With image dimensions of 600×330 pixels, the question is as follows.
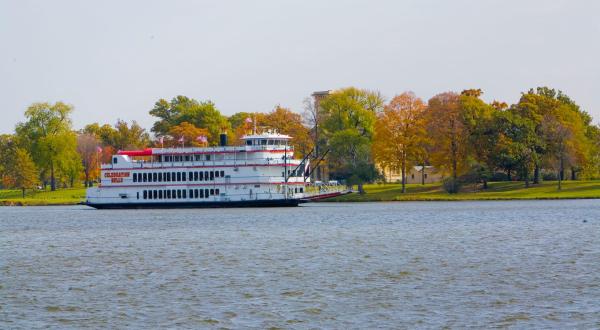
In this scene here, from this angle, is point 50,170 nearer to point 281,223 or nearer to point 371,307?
point 281,223

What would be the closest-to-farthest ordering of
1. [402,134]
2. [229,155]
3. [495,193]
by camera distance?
1. [229,155]
2. [495,193]
3. [402,134]

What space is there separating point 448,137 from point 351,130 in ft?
47.6

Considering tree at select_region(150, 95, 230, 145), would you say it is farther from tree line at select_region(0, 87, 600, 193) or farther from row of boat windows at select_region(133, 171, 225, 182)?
row of boat windows at select_region(133, 171, 225, 182)

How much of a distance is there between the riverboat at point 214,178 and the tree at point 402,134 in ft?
41.3

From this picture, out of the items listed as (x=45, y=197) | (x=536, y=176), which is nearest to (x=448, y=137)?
(x=536, y=176)

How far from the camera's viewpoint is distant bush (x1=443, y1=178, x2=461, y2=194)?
358ft

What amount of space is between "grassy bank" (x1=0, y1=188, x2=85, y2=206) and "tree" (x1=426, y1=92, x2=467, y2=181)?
51.9 meters

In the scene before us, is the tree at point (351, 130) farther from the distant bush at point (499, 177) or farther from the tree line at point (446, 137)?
the distant bush at point (499, 177)

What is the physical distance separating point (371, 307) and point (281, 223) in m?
42.1

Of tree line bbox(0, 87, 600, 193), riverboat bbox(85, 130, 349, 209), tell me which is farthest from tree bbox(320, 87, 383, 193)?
riverboat bbox(85, 130, 349, 209)

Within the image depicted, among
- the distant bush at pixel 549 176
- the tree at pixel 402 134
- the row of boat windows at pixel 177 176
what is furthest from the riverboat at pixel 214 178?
the distant bush at pixel 549 176

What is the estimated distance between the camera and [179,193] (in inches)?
3996

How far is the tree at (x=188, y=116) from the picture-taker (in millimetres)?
161625

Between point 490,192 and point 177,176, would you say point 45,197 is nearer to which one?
point 177,176
